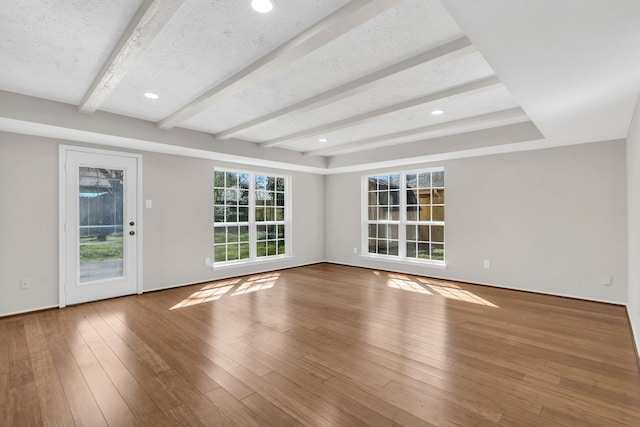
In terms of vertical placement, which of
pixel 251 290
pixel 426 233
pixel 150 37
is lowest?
Answer: pixel 251 290

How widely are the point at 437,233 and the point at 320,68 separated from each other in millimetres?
4072

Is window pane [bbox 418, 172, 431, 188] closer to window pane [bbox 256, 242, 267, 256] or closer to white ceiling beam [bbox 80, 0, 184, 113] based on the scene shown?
window pane [bbox 256, 242, 267, 256]

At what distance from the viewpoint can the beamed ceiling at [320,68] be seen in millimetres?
1724

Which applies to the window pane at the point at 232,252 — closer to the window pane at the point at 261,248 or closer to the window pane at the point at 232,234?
the window pane at the point at 232,234

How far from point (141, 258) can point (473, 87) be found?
482 cm

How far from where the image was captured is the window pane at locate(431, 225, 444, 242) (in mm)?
5660

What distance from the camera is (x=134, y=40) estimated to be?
6.77 ft

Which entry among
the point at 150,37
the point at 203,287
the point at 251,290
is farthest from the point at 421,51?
the point at 203,287

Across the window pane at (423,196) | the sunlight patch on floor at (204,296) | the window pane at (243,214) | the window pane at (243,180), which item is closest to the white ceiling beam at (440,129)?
the window pane at (423,196)

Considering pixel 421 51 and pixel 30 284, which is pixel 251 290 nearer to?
pixel 30 284

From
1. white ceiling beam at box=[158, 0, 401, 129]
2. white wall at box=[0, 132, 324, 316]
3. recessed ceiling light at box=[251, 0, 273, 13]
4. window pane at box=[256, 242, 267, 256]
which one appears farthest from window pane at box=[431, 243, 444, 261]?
recessed ceiling light at box=[251, 0, 273, 13]

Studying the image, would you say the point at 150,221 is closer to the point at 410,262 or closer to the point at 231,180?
the point at 231,180

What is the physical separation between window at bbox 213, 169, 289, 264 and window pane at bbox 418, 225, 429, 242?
2.77 metres

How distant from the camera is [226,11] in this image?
6.29ft
